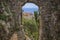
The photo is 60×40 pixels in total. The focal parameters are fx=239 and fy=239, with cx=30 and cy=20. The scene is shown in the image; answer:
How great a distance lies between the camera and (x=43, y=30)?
14312 millimetres

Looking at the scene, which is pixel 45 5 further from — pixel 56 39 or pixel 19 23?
pixel 56 39

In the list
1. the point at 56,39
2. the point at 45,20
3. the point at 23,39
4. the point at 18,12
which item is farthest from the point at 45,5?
the point at 56,39

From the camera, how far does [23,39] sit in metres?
15.3

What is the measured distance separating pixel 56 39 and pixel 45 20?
3.88 m

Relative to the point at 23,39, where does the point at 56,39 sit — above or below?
above

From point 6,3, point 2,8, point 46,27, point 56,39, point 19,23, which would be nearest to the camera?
point 56,39

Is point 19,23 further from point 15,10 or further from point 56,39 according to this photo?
point 56,39

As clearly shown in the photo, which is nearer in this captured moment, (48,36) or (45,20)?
(48,36)

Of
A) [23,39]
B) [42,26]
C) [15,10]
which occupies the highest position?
[15,10]

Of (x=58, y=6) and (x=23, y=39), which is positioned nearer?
(x=58, y=6)

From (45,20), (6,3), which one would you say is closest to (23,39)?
(45,20)

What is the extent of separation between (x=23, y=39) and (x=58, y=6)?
5094mm

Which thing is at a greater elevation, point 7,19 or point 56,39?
point 7,19

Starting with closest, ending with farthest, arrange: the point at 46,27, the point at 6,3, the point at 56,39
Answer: the point at 56,39, the point at 6,3, the point at 46,27
